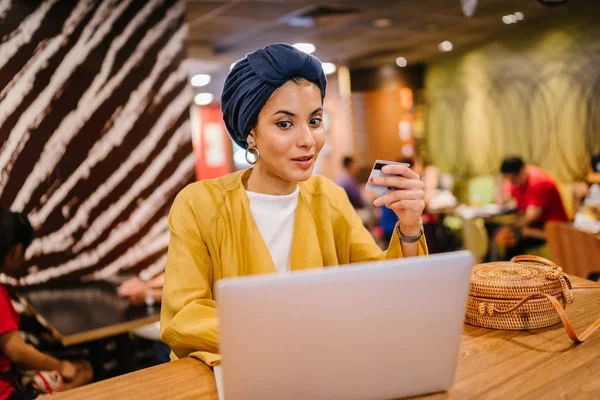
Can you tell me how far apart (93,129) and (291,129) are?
2.49 metres

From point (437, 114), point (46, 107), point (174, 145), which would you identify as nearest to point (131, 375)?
point (46, 107)

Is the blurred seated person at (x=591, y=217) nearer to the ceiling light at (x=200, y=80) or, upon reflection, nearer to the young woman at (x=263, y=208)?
the young woman at (x=263, y=208)

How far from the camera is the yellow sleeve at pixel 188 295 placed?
1077 millimetres

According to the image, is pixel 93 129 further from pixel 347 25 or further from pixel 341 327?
pixel 347 25

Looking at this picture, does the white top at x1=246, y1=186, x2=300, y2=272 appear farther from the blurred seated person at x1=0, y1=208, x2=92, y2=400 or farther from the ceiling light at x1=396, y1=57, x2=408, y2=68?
the ceiling light at x1=396, y1=57, x2=408, y2=68

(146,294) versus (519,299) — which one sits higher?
(519,299)

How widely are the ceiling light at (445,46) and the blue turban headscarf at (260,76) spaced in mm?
6866

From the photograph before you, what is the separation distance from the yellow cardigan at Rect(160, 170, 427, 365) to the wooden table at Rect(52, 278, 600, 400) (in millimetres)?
86

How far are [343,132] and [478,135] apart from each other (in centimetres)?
253

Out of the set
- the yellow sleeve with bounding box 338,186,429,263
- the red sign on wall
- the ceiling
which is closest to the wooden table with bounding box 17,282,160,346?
the yellow sleeve with bounding box 338,186,429,263

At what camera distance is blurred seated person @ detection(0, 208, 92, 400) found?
1.95m

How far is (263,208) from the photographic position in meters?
1.38

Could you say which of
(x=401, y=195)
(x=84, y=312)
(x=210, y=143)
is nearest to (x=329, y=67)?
(x=210, y=143)

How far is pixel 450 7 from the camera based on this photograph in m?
5.63
